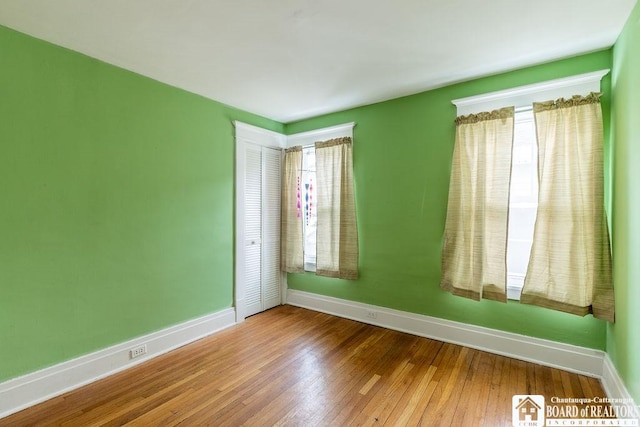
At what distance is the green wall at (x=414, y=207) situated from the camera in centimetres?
260

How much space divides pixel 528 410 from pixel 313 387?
151cm

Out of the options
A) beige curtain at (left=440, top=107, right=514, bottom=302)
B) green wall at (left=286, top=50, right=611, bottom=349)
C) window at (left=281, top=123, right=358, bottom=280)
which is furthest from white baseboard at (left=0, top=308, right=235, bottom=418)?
Result: beige curtain at (left=440, top=107, right=514, bottom=302)

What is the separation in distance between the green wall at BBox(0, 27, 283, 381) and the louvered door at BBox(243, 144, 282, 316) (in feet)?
1.57

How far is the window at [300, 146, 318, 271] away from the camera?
3.97m

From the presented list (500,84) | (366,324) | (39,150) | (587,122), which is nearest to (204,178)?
(39,150)

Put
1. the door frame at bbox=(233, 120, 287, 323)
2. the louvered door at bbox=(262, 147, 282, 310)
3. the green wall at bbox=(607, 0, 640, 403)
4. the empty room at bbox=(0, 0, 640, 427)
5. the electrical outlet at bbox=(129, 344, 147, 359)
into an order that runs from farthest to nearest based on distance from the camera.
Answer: the louvered door at bbox=(262, 147, 282, 310) → the door frame at bbox=(233, 120, 287, 323) → the electrical outlet at bbox=(129, 344, 147, 359) → the empty room at bbox=(0, 0, 640, 427) → the green wall at bbox=(607, 0, 640, 403)

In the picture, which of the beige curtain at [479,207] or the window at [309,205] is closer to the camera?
the beige curtain at [479,207]

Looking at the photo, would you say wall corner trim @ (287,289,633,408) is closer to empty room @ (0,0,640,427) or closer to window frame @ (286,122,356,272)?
empty room @ (0,0,640,427)

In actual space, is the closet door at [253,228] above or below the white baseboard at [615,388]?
above

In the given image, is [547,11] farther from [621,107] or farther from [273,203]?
[273,203]

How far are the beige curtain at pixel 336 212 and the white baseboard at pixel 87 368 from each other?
1609 millimetres

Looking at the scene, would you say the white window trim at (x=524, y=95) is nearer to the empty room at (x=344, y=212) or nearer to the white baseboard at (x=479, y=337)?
the empty room at (x=344, y=212)

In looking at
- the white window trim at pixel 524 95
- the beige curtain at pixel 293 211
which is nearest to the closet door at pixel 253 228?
the beige curtain at pixel 293 211
